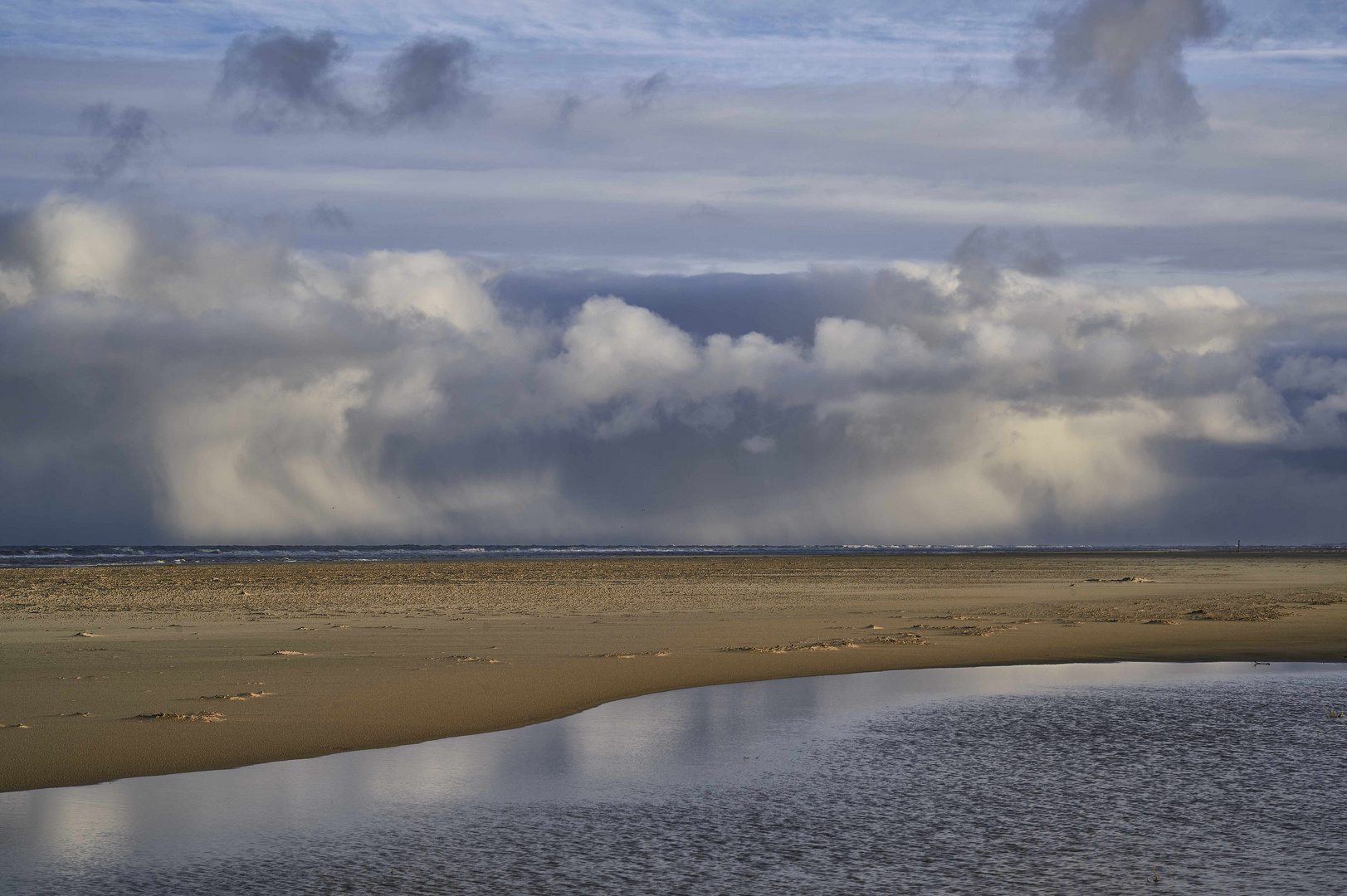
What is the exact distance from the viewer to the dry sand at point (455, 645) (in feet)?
51.9

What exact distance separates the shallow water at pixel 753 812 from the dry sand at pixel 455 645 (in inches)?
68.2

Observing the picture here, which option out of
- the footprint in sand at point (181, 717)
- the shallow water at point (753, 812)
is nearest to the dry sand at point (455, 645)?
the footprint in sand at point (181, 717)

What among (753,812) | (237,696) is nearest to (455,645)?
(237,696)

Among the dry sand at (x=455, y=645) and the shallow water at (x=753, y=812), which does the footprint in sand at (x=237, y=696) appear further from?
the shallow water at (x=753, y=812)

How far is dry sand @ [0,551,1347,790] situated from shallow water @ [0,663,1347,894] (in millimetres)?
1732

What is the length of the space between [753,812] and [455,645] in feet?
53.3

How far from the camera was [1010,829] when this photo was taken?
1081cm

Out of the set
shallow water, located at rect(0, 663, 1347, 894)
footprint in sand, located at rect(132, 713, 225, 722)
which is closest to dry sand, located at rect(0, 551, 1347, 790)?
footprint in sand, located at rect(132, 713, 225, 722)

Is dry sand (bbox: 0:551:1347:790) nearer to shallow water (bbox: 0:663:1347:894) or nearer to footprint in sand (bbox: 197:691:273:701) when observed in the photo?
footprint in sand (bbox: 197:691:273:701)

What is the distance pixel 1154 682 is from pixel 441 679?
12992 mm

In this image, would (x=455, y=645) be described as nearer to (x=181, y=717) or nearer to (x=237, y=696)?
(x=237, y=696)

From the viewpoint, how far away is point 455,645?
87.4 ft

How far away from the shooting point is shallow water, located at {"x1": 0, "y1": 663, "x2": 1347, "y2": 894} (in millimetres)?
9391

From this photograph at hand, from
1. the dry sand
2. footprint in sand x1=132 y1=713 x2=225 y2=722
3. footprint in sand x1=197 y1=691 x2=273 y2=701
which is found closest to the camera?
the dry sand
